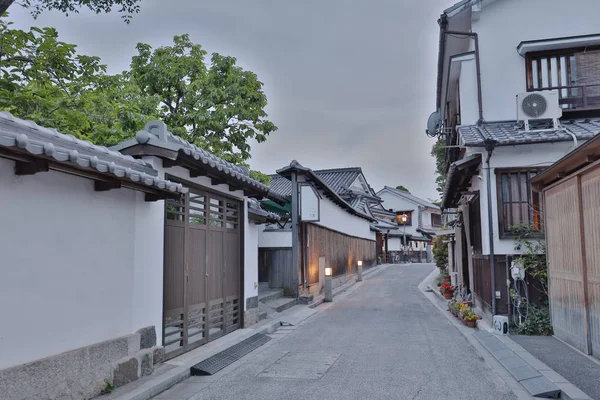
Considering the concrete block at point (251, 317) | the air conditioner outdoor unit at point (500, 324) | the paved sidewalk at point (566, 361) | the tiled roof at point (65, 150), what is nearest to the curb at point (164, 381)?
the concrete block at point (251, 317)

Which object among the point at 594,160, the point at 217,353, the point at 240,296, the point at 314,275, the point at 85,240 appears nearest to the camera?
the point at 85,240

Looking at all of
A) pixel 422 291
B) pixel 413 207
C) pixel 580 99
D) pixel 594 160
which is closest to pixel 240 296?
pixel 594 160

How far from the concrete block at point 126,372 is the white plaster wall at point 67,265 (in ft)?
1.37

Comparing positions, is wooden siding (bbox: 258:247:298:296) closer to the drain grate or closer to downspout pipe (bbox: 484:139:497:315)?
the drain grate

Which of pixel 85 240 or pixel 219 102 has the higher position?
pixel 219 102

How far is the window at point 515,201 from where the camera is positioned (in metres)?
10.6

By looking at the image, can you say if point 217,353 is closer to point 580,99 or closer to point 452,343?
point 452,343

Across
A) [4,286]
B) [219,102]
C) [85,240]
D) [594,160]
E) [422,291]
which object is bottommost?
[422,291]

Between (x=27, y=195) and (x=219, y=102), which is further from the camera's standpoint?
(x=219, y=102)

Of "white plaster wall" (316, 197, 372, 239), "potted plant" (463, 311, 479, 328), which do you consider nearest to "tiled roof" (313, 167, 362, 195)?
"white plaster wall" (316, 197, 372, 239)

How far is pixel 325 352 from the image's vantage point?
8.81m

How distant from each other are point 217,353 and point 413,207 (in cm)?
4888

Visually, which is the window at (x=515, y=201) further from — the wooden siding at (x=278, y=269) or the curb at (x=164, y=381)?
the wooden siding at (x=278, y=269)

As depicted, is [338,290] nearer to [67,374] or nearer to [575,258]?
[575,258]
